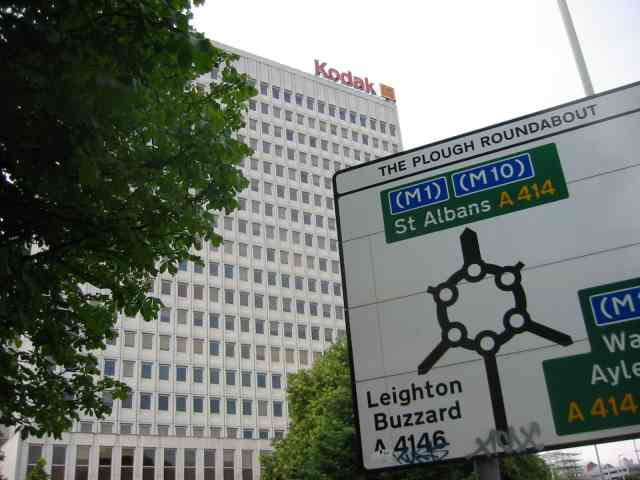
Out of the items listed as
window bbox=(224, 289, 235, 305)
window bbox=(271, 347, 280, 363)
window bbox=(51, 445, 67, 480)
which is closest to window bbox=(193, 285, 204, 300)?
window bbox=(224, 289, 235, 305)

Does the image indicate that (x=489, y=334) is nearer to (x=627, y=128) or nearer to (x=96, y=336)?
(x=627, y=128)

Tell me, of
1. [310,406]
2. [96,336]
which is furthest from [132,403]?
[96,336]

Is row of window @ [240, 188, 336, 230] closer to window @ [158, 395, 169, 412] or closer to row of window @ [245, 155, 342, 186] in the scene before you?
row of window @ [245, 155, 342, 186]

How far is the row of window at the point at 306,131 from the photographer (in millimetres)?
80125

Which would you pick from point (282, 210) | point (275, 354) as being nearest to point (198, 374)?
point (275, 354)

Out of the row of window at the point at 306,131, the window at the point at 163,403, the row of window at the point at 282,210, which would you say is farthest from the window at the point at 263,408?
the row of window at the point at 306,131

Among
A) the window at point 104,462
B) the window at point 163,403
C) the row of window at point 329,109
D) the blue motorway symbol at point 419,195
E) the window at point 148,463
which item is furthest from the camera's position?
the row of window at point 329,109

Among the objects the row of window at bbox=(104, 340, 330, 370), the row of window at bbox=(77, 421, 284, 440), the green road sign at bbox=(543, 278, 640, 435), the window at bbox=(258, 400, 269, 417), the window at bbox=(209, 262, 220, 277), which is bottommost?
the green road sign at bbox=(543, 278, 640, 435)

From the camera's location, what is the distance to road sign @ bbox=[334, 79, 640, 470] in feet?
11.8

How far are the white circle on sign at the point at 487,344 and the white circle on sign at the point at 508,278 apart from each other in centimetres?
35

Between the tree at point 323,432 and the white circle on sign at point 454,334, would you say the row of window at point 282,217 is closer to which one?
the tree at point 323,432

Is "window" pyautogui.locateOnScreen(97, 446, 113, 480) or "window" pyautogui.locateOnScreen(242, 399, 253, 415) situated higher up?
"window" pyautogui.locateOnScreen(242, 399, 253, 415)

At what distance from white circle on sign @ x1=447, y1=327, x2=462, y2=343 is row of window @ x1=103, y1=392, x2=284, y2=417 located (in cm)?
5720

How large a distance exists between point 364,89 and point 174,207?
89050 mm
